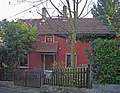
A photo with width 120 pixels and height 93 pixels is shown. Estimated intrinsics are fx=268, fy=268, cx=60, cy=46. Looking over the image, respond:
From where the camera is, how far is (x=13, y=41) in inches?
845

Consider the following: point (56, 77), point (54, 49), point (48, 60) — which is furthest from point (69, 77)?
point (48, 60)

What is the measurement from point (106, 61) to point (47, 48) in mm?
18012

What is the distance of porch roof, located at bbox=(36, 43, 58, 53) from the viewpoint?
28.7 m

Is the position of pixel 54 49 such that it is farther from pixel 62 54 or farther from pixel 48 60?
pixel 48 60

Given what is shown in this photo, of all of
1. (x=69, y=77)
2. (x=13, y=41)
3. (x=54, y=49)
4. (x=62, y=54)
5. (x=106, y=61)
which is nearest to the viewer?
(x=106, y=61)

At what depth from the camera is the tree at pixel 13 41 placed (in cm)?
2075

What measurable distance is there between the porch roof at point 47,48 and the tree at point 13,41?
567cm

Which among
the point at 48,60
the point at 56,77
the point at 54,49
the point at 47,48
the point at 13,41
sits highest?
the point at 13,41

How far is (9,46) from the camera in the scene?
21.1 m

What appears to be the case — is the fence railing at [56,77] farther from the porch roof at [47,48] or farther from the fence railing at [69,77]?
the porch roof at [47,48]

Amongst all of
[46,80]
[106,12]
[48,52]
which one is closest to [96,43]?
[46,80]

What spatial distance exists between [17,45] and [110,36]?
801 cm

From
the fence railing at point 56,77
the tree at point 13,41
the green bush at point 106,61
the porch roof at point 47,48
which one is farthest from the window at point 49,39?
the green bush at point 106,61

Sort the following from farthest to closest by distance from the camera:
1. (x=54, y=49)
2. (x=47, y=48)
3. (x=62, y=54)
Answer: (x=62, y=54) → (x=47, y=48) → (x=54, y=49)
